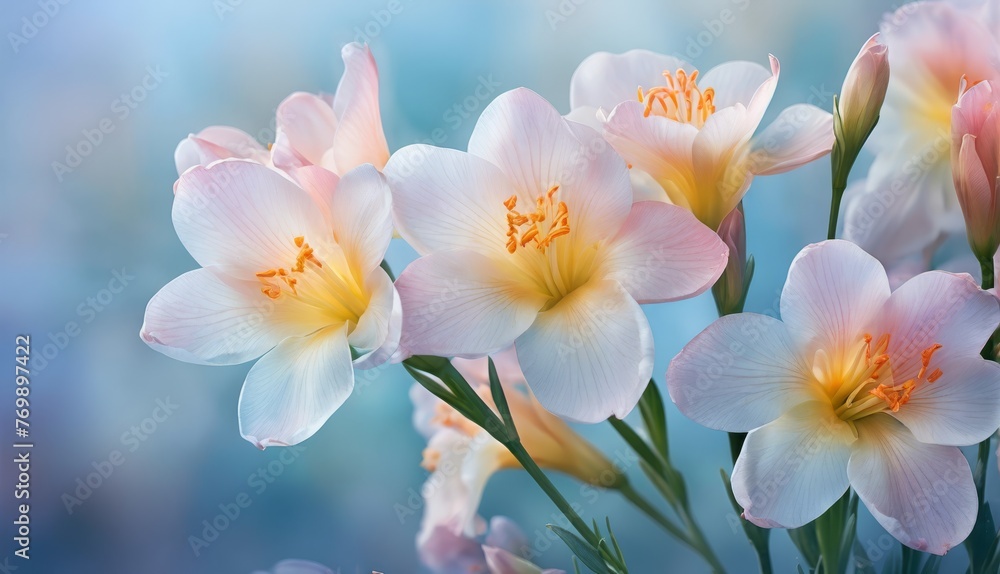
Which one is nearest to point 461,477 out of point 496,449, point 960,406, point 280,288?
point 496,449

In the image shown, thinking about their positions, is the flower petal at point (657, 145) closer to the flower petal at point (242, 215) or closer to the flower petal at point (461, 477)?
the flower petal at point (242, 215)

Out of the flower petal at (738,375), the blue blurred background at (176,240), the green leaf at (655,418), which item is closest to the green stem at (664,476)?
the green leaf at (655,418)

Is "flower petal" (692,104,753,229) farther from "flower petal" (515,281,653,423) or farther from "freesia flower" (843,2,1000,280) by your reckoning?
"freesia flower" (843,2,1000,280)

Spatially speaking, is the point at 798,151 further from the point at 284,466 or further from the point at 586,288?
the point at 284,466

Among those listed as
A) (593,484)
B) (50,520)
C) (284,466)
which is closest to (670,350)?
(593,484)

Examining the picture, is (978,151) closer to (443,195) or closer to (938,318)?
(938,318)
